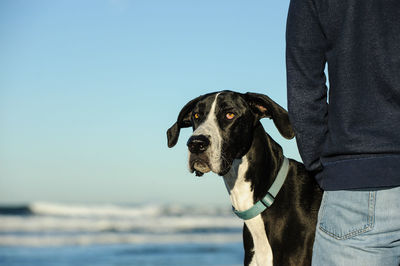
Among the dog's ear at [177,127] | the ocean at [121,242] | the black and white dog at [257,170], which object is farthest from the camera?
the ocean at [121,242]

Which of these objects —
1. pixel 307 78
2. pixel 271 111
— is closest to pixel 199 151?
pixel 271 111

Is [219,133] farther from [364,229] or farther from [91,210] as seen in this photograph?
[91,210]

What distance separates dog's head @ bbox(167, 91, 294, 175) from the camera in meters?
3.91

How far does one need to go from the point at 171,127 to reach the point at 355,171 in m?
2.66

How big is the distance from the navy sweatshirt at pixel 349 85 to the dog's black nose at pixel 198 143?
154 cm

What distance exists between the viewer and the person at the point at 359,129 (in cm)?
204

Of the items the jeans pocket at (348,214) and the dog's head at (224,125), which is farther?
the dog's head at (224,125)

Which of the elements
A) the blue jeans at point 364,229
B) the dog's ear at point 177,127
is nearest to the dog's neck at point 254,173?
the dog's ear at point 177,127

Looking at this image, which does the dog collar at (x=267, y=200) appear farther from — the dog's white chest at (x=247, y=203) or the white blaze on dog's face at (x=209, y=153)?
the white blaze on dog's face at (x=209, y=153)

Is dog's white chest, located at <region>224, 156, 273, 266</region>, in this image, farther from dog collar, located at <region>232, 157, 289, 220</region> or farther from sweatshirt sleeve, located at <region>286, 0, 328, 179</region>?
sweatshirt sleeve, located at <region>286, 0, 328, 179</region>

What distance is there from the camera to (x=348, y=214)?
2.12 meters

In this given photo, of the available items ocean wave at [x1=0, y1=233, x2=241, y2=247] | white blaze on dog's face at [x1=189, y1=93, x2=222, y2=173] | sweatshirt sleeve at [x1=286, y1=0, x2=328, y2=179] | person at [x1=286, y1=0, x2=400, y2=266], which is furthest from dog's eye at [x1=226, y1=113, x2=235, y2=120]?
ocean wave at [x1=0, y1=233, x2=241, y2=247]

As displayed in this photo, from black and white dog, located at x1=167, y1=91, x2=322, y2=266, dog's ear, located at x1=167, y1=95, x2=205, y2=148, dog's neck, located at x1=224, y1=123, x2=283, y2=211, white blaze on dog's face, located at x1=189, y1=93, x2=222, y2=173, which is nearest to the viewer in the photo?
black and white dog, located at x1=167, y1=91, x2=322, y2=266

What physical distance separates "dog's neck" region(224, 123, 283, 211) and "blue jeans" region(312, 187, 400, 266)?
1.60 metres
